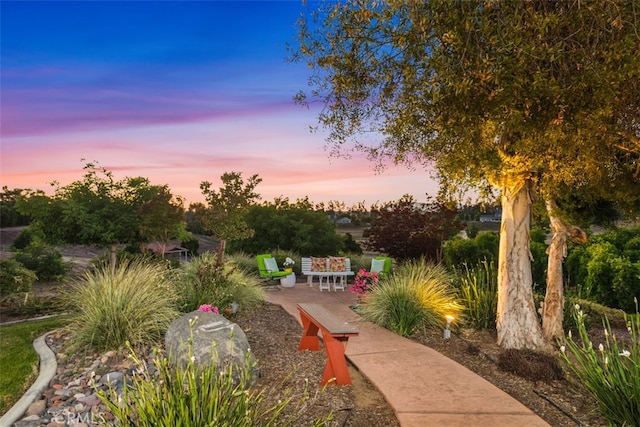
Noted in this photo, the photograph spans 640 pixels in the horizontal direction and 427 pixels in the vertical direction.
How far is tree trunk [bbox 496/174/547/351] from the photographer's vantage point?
22.7ft

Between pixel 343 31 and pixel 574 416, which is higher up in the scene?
pixel 343 31

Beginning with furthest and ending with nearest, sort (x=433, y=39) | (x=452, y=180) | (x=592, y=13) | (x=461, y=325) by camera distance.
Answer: (x=461, y=325)
(x=452, y=180)
(x=433, y=39)
(x=592, y=13)

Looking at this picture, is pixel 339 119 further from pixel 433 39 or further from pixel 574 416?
pixel 574 416

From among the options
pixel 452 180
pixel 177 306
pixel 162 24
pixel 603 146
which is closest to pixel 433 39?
pixel 452 180

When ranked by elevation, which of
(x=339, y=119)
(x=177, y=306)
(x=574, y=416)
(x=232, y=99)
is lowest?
(x=574, y=416)

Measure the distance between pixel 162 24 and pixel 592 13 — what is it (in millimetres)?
5942

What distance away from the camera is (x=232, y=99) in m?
10.1

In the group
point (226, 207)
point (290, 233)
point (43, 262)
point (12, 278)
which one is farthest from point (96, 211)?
point (290, 233)

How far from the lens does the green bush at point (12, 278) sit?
11.2 metres

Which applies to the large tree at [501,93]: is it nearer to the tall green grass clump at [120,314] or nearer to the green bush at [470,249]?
the tall green grass clump at [120,314]

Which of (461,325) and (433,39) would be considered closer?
(433,39)

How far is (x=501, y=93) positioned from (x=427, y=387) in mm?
2951

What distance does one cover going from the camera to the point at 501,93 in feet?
15.1

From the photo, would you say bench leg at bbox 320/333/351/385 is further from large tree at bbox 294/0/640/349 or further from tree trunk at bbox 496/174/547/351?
tree trunk at bbox 496/174/547/351
